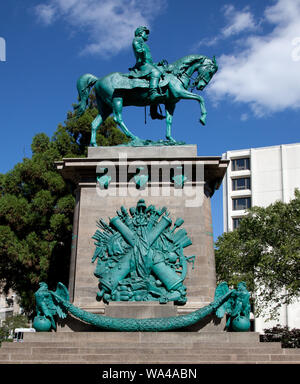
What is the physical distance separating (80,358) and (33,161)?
1479 centimetres

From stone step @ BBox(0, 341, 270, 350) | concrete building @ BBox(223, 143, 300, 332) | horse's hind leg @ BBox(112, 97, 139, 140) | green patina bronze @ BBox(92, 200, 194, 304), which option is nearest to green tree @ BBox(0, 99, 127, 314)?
horse's hind leg @ BBox(112, 97, 139, 140)

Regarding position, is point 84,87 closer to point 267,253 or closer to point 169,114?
point 169,114

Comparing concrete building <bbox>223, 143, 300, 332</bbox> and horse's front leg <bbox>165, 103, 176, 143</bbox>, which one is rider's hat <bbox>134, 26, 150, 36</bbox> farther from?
concrete building <bbox>223, 143, 300, 332</bbox>

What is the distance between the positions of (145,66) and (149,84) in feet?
2.45

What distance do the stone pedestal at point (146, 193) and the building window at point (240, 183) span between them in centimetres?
4952

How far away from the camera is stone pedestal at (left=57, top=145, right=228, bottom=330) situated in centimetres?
1310

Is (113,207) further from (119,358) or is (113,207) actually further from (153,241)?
(119,358)

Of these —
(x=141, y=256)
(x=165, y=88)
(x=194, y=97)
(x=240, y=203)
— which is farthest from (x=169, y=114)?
(x=240, y=203)

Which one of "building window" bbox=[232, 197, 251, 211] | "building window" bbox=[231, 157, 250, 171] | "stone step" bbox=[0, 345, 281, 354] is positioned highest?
"building window" bbox=[231, 157, 250, 171]

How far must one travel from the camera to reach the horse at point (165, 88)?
15.1 m

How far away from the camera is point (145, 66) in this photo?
15375mm

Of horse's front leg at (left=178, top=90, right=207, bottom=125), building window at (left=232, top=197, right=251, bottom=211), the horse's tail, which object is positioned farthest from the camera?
building window at (left=232, top=197, right=251, bottom=211)

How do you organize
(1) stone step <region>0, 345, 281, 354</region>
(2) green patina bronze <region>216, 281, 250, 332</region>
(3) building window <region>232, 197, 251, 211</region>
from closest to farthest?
(1) stone step <region>0, 345, 281, 354</region>
(2) green patina bronze <region>216, 281, 250, 332</region>
(3) building window <region>232, 197, 251, 211</region>

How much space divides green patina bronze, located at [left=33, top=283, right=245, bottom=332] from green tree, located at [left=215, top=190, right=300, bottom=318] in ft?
46.4
